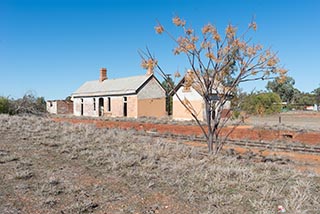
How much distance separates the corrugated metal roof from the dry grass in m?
25.7

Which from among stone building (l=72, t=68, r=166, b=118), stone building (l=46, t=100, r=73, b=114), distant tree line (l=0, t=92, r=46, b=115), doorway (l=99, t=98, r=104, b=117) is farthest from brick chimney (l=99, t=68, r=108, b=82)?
distant tree line (l=0, t=92, r=46, b=115)

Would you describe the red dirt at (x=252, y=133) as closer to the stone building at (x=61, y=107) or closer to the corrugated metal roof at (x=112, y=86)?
the corrugated metal roof at (x=112, y=86)

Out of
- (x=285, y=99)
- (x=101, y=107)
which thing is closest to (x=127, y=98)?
(x=101, y=107)

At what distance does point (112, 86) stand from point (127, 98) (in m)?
4.10

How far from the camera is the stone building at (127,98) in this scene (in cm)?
3312

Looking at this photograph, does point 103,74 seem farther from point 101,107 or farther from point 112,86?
point 101,107

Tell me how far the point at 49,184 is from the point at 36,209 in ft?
3.19

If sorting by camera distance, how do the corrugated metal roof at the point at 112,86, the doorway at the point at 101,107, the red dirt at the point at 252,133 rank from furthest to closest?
the doorway at the point at 101,107 → the corrugated metal roof at the point at 112,86 → the red dirt at the point at 252,133

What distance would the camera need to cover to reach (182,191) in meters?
5.19

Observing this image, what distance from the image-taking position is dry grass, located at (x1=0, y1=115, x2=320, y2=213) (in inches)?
175

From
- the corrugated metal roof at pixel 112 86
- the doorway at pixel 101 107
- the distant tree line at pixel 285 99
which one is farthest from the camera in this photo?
the doorway at pixel 101 107

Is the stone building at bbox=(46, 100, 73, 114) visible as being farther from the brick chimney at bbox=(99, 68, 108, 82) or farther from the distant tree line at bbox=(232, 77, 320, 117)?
the distant tree line at bbox=(232, 77, 320, 117)

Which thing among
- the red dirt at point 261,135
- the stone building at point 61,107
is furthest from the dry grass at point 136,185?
the stone building at point 61,107

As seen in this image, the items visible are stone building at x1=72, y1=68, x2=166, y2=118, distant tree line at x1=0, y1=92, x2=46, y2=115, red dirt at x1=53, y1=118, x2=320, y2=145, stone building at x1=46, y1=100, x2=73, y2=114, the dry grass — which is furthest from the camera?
stone building at x1=46, y1=100, x2=73, y2=114
